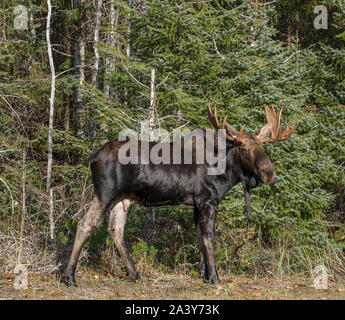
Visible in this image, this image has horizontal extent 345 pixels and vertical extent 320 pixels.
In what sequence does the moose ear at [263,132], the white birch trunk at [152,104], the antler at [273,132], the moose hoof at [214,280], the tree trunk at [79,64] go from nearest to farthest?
the moose hoof at [214,280], the antler at [273,132], the moose ear at [263,132], the white birch trunk at [152,104], the tree trunk at [79,64]

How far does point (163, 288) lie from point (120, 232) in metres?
1.21

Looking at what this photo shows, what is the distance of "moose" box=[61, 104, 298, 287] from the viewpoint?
289 inches

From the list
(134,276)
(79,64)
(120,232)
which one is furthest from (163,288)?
(79,64)

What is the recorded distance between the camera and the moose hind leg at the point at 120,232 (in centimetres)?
791

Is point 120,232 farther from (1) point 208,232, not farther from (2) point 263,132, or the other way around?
(2) point 263,132

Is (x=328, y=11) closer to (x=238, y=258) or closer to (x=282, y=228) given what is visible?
(x=282, y=228)

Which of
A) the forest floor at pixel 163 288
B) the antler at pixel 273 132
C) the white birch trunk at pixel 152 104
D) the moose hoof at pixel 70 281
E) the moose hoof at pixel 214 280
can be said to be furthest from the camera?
the white birch trunk at pixel 152 104

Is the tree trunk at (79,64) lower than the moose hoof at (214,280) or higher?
higher

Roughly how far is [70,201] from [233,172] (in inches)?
144

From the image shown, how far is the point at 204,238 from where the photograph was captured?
7609 millimetres

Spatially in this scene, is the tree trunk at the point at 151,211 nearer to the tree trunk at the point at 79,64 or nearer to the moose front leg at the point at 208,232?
the moose front leg at the point at 208,232

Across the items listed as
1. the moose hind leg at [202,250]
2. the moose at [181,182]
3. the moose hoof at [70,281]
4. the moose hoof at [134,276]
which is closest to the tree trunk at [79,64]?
the moose at [181,182]

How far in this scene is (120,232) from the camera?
316 inches

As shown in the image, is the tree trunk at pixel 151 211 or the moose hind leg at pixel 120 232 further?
the tree trunk at pixel 151 211
